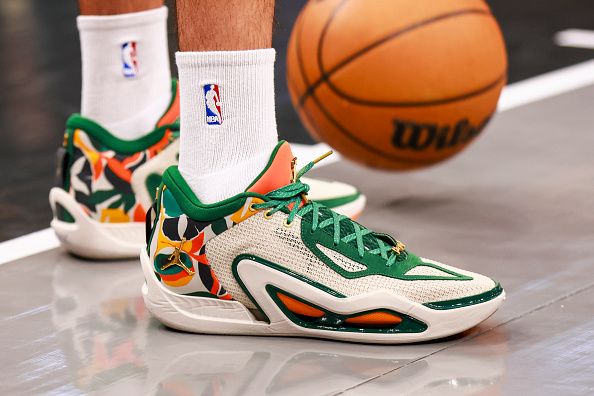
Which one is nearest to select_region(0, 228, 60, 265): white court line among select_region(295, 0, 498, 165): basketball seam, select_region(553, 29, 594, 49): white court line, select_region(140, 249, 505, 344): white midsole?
select_region(140, 249, 505, 344): white midsole

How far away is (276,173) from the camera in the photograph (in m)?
1.89

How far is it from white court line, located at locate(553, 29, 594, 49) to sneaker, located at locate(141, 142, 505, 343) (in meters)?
2.83

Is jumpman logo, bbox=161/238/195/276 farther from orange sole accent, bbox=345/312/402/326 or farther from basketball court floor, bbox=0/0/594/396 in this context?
orange sole accent, bbox=345/312/402/326

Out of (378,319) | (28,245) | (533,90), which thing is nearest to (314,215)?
(378,319)

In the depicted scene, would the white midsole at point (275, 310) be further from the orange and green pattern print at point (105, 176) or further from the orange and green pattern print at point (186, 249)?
the orange and green pattern print at point (105, 176)

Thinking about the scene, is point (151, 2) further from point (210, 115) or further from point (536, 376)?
point (536, 376)

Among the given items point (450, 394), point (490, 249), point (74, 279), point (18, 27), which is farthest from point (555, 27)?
point (450, 394)

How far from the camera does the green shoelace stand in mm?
1859

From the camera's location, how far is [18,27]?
16.3 feet

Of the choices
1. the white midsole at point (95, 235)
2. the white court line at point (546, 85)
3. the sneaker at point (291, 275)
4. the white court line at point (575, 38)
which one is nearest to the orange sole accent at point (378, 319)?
the sneaker at point (291, 275)

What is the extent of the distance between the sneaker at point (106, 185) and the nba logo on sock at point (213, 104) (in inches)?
18.2

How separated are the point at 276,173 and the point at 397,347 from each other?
35 cm

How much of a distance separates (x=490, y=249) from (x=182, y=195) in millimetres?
757

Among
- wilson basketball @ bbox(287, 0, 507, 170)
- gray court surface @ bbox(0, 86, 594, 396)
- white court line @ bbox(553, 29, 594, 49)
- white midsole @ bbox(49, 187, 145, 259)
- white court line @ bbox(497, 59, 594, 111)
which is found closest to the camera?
gray court surface @ bbox(0, 86, 594, 396)
